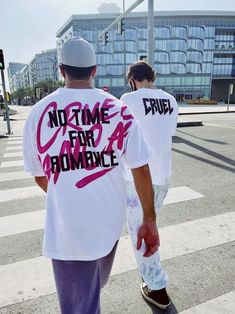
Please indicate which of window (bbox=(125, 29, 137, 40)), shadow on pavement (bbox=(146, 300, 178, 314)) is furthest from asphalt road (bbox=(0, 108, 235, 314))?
window (bbox=(125, 29, 137, 40))

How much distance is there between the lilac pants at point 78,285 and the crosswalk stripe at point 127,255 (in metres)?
1.17

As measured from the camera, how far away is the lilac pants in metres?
1.53

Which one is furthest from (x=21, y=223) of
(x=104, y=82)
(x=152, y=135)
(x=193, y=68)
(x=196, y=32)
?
(x=196, y=32)

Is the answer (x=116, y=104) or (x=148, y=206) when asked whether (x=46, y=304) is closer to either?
(x=148, y=206)

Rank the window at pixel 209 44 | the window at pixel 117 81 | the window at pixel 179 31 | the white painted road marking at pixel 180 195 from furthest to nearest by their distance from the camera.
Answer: the window at pixel 117 81 < the window at pixel 209 44 < the window at pixel 179 31 < the white painted road marking at pixel 180 195

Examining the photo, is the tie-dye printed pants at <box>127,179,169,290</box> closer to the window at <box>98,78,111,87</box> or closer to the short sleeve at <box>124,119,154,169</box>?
the short sleeve at <box>124,119,154,169</box>

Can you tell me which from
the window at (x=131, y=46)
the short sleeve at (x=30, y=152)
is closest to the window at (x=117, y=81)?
the window at (x=131, y=46)

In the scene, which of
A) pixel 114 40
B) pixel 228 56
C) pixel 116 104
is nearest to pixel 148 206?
pixel 116 104

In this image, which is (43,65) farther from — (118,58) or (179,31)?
(179,31)

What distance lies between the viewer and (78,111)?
1449mm

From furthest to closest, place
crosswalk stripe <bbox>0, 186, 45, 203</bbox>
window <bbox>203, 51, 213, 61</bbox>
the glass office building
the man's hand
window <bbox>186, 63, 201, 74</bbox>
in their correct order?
window <bbox>186, 63, 201, 74</bbox>
window <bbox>203, 51, 213, 61</bbox>
the glass office building
crosswalk stripe <bbox>0, 186, 45, 203</bbox>
the man's hand

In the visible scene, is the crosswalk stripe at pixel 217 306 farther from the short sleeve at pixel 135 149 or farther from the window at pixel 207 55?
the window at pixel 207 55

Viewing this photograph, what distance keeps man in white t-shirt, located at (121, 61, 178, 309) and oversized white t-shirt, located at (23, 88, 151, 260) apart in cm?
75

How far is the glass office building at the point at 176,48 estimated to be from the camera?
68.0m
